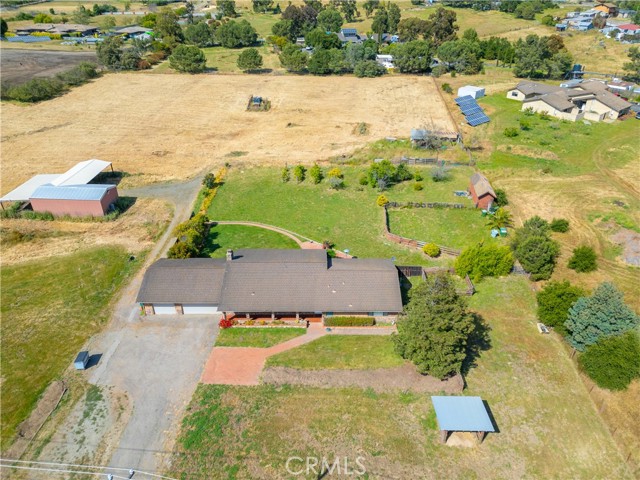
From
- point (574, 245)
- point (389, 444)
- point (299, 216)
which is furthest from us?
point (299, 216)

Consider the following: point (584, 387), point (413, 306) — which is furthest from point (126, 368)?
point (584, 387)

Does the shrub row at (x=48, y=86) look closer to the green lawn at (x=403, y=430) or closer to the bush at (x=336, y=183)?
the bush at (x=336, y=183)

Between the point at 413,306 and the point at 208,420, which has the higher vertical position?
the point at 413,306

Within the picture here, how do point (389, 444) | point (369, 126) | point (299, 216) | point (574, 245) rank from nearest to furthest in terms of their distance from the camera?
point (389, 444) → point (574, 245) → point (299, 216) → point (369, 126)

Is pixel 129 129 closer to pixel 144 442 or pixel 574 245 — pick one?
pixel 144 442

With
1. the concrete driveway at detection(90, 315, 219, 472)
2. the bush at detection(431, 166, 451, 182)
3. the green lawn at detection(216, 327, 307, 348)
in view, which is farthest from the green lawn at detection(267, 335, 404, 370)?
the bush at detection(431, 166, 451, 182)

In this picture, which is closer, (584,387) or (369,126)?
(584,387)

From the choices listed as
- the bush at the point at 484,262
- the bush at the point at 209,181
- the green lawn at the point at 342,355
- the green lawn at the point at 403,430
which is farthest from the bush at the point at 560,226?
the bush at the point at 209,181
